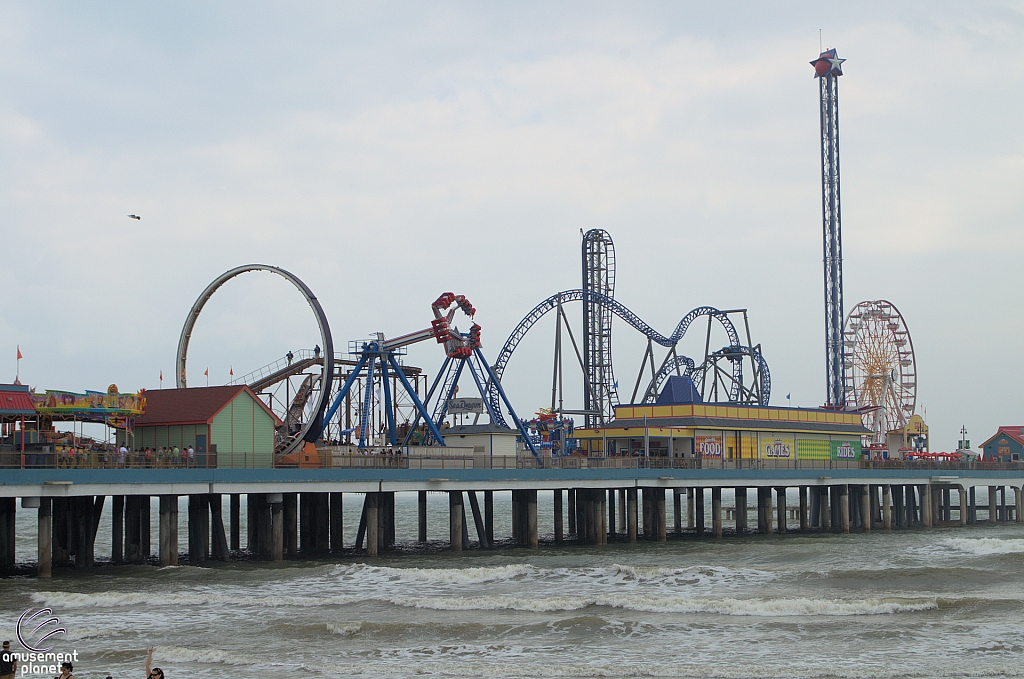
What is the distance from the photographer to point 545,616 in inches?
1297

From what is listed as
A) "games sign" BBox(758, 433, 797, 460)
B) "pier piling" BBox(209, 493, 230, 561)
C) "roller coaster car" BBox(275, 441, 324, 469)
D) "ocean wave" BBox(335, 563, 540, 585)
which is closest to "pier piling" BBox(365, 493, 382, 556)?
"roller coaster car" BBox(275, 441, 324, 469)

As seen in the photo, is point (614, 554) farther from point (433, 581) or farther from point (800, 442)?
point (800, 442)

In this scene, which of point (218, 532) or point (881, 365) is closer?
point (218, 532)

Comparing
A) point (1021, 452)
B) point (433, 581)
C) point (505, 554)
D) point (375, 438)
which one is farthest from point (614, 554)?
point (1021, 452)

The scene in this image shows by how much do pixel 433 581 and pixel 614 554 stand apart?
11299mm

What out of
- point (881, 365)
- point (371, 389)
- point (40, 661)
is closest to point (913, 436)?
point (881, 365)

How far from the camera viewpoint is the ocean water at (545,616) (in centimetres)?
2688

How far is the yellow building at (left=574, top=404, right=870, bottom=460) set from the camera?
6250cm

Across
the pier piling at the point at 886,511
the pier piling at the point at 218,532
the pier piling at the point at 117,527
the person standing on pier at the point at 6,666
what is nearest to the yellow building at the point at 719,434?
the pier piling at the point at 886,511

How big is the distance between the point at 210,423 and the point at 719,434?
29.0 m

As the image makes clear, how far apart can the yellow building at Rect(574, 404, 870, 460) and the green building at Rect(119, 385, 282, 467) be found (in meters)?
19.9

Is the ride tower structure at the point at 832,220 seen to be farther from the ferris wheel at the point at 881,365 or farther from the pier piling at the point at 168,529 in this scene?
the pier piling at the point at 168,529

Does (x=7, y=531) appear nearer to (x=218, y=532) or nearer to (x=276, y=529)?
(x=218, y=532)

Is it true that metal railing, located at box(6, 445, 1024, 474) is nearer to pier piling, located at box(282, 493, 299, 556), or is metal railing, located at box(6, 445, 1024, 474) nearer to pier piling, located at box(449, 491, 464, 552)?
pier piling, located at box(449, 491, 464, 552)
